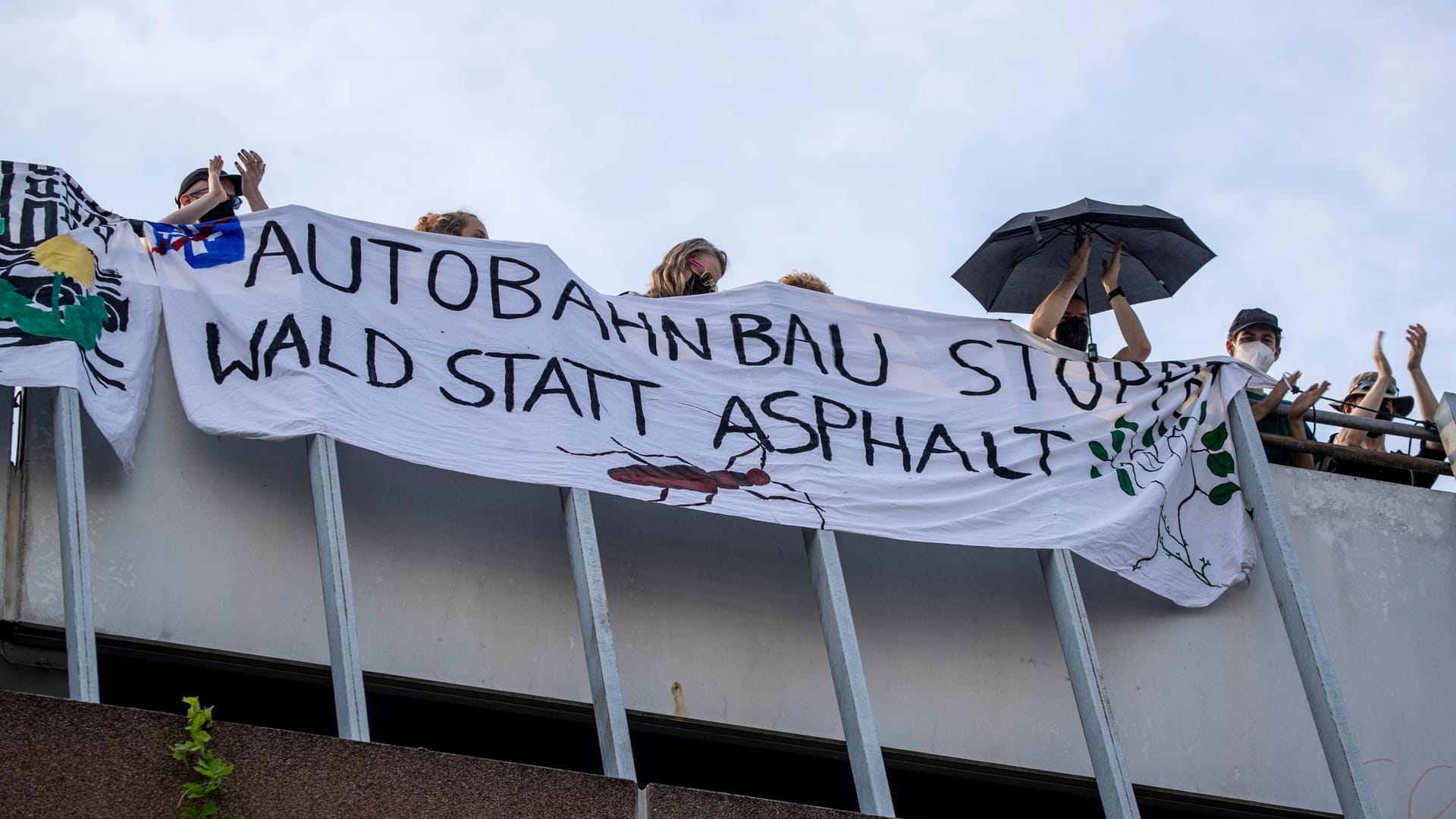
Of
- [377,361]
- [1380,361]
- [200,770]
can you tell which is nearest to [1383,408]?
[1380,361]

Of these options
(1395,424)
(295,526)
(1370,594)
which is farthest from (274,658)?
(1395,424)

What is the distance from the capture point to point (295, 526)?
7.51 metres

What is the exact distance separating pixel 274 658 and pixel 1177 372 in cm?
479

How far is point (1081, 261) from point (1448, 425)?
226 cm

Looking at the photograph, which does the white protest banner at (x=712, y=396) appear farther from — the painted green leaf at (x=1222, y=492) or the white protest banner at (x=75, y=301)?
the white protest banner at (x=75, y=301)

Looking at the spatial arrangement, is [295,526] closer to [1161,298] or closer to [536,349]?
[536,349]

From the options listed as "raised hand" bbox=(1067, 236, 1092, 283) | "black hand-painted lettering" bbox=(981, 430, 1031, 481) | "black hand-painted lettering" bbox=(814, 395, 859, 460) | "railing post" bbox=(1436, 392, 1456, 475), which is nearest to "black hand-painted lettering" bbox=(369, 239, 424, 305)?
"black hand-painted lettering" bbox=(814, 395, 859, 460)

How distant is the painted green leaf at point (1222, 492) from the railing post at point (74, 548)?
5346mm

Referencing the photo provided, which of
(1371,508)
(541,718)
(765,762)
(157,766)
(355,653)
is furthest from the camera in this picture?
(1371,508)

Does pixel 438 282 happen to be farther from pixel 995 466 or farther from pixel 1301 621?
pixel 1301 621

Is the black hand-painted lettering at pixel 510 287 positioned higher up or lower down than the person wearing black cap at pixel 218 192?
lower down

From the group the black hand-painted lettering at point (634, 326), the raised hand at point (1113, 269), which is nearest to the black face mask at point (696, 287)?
the black hand-painted lettering at point (634, 326)

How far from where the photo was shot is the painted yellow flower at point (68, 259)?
7.34 meters

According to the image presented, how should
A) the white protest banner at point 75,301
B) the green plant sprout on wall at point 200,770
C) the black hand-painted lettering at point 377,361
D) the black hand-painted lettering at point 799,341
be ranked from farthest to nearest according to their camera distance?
the black hand-painted lettering at point 799,341 → the black hand-painted lettering at point 377,361 → the white protest banner at point 75,301 → the green plant sprout on wall at point 200,770
